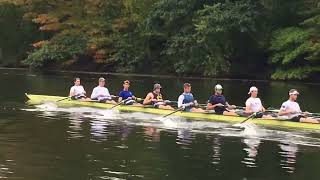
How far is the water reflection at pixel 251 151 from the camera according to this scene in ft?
52.5

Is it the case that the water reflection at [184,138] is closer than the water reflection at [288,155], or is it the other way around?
the water reflection at [288,155]

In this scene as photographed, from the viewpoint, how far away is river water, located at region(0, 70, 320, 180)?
48.5 feet

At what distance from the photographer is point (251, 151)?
58.3 feet

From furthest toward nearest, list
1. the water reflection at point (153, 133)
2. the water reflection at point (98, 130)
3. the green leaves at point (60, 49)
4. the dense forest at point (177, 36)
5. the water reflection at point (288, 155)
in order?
the green leaves at point (60, 49)
the dense forest at point (177, 36)
the water reflection at point (153, 133)
the water reflection at point (98, 130)
the water reflection at point (288, 155)

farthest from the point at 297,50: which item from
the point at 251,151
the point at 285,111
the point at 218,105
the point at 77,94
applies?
the point at 251,151

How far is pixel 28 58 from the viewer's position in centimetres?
6412

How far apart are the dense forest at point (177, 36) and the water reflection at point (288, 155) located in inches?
1153

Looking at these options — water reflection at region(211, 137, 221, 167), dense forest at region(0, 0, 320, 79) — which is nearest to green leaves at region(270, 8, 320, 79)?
dense forest at region(0, 0, 320, 79)

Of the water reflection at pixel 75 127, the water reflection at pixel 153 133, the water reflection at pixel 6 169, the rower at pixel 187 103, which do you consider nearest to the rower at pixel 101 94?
the water reflection at pixel 75 127

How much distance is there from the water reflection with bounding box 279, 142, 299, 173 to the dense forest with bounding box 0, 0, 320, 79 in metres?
29.3

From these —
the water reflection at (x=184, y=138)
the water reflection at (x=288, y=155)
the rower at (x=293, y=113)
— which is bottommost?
the water reflection at (x=288, y=155)

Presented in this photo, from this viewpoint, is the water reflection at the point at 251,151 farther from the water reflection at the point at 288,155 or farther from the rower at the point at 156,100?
A: the rower at the point at 156,100

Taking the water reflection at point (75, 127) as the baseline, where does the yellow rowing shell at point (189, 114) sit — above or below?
above

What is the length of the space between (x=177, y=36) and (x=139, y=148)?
3698 cm
